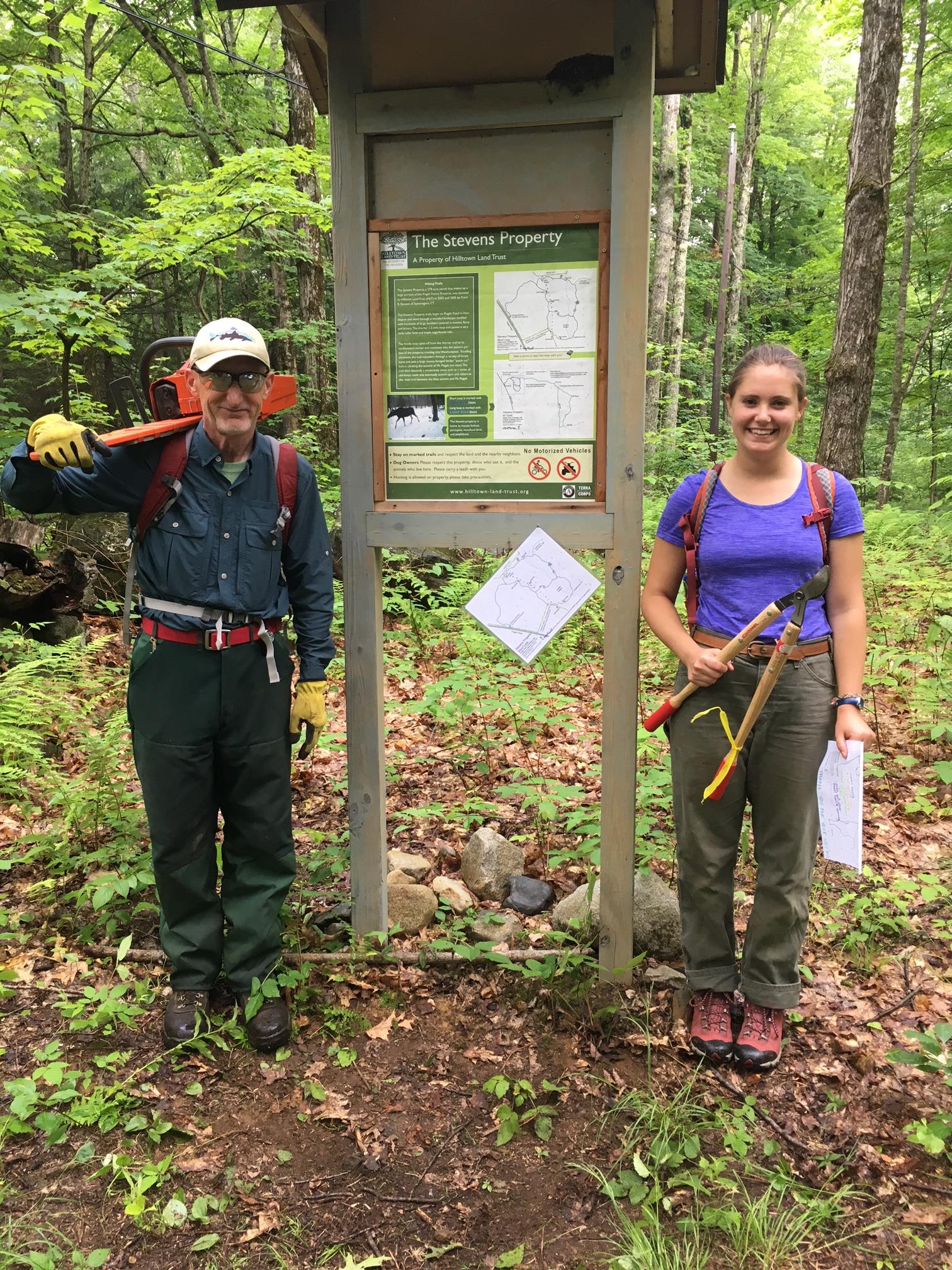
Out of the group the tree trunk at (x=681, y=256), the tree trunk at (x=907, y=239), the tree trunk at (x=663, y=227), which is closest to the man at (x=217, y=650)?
the tree trunk at (x=907, y=239)

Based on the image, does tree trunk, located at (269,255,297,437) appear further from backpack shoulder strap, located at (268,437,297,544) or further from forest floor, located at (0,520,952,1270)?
backpack shoulder strap, located at (268,437,297,544)

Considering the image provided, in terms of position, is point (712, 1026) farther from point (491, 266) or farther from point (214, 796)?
point (491, 266)

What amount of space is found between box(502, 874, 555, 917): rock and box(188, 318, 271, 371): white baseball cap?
262 cm

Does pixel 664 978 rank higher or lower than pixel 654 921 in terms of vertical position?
lower

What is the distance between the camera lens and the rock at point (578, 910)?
3.47 m

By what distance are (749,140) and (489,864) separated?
1083 inches

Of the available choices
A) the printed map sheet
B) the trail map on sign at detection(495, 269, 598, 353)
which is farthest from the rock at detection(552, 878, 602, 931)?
the trail map on sign at detection(495, 269, 598, 353)

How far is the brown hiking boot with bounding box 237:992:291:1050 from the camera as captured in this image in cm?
295

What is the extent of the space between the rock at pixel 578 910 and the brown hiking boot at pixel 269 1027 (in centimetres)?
125

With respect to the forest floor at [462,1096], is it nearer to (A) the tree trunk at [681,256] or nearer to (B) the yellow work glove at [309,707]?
(B) the yellow work glove at [309,707]

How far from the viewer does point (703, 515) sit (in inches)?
108

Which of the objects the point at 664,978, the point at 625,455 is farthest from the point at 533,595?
the point at 664,978

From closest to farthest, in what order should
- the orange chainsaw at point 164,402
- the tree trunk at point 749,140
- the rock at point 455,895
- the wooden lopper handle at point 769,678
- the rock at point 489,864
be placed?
the wooden lopper handle at point 769,678 < the orange chainsaw at point 164,402 < the rock at point 455,895 < the rock at point 489,864 < the tree trunk at point 749,140

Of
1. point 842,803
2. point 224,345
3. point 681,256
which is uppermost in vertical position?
point 681,256
